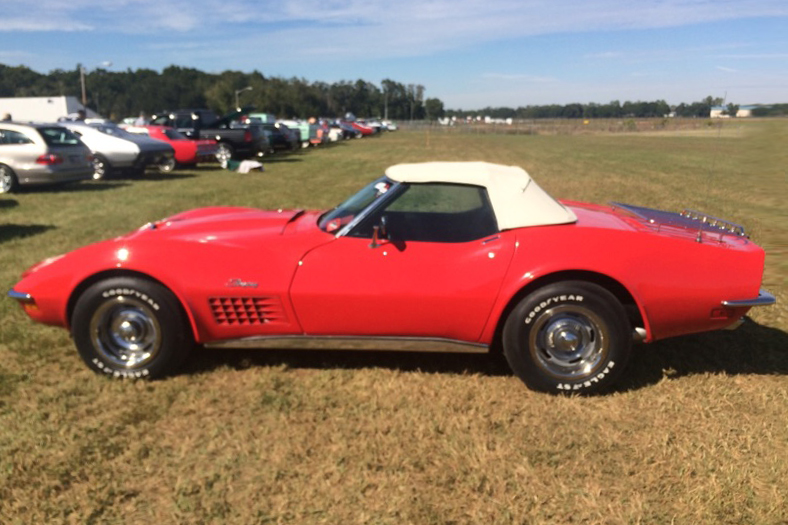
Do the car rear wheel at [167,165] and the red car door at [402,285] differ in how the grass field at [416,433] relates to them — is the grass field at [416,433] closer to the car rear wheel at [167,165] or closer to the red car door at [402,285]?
the red car door at [402,285]

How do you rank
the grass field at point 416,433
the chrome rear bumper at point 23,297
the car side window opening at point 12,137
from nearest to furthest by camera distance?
the grass field at point 416,433, the chrome rear bumper at point 23,297, the car side window opening at point 12,137

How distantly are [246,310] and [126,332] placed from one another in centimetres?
80

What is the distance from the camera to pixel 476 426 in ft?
11.0

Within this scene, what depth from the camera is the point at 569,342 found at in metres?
3.61

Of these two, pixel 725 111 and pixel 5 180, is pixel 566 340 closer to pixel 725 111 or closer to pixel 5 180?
pixel 725 111

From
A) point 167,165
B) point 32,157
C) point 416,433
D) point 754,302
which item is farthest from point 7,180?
point 754,302

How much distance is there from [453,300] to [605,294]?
882mm

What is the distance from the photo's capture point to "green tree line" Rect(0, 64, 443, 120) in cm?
9075

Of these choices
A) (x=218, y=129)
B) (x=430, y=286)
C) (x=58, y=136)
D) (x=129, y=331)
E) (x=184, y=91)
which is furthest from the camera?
(x=184, y=91)

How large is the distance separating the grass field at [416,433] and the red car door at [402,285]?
1.43ft

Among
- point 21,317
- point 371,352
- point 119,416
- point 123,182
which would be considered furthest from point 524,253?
point 123,182

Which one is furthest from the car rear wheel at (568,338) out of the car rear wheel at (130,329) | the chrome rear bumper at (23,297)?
the chrome rear bumper at (23,297)

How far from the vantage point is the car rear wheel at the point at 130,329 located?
3715mm

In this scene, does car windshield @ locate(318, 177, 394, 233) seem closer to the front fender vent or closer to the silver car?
the front fender vent
